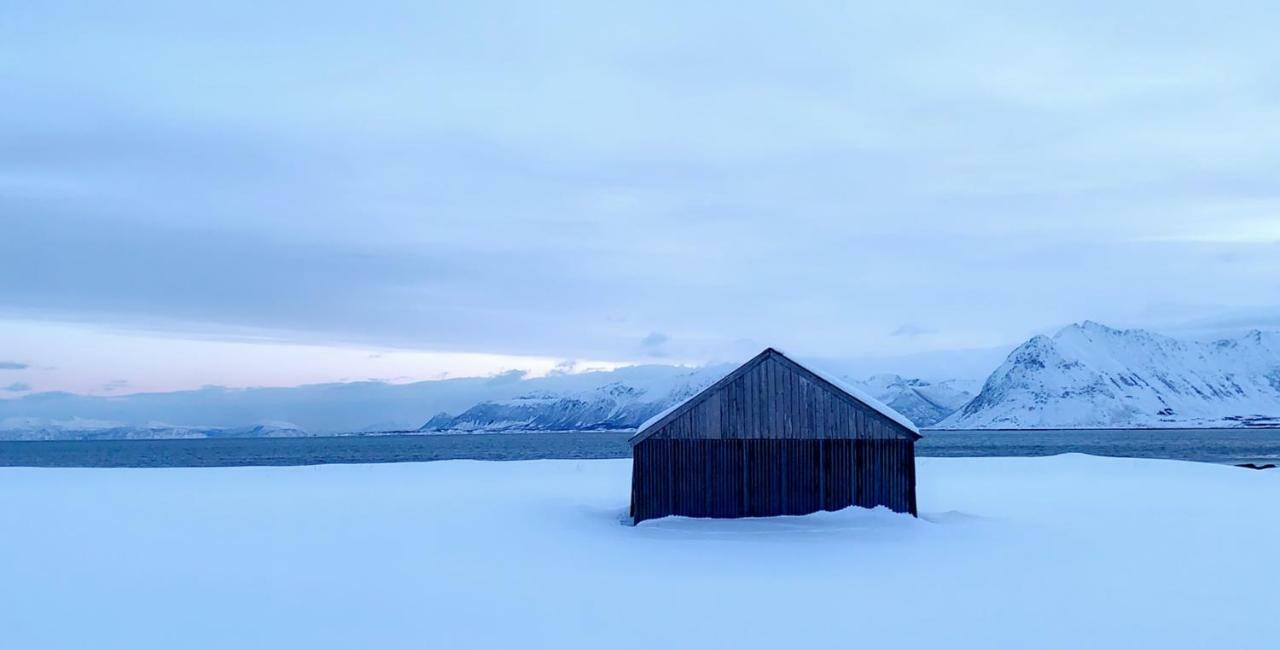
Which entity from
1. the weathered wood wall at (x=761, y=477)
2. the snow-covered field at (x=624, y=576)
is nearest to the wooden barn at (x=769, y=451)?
the weathered wood wall at (x=761, y=477)

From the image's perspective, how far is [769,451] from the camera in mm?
30484

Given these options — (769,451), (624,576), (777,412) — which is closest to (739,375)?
(777,412)

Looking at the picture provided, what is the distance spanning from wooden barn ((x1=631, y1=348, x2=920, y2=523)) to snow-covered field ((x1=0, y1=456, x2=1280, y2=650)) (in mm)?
700

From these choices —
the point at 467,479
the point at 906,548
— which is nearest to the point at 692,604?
the point at 906,548

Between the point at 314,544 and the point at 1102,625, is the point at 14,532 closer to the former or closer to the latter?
the point at 314,544

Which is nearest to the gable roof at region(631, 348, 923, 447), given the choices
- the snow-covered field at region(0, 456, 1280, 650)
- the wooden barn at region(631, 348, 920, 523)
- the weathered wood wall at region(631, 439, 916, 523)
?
the wooden barn at region(631, 348, 920, 523)

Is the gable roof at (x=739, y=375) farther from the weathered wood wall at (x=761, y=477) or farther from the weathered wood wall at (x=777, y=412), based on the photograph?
the weathered wood wall at (x=761, y=477)

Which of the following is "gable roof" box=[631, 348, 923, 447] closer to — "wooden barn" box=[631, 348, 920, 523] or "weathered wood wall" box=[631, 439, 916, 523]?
"wooden barn" box=[631, 348, 920, 523]

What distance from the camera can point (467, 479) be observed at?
5981 centimetres

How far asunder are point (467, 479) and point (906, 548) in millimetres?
37168

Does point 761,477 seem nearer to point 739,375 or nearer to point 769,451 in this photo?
point 769,451

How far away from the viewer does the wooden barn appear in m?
30.4

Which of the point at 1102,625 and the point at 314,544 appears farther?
the point at 314,544

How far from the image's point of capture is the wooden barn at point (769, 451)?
3041cm
